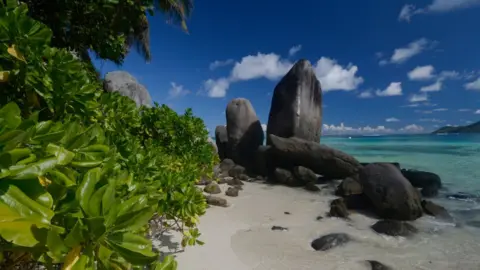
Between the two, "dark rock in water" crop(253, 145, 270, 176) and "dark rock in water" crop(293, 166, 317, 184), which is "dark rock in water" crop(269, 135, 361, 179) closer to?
"dark rock in water" crop(253, 145, 270, 176)

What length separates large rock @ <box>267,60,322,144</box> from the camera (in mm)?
11859

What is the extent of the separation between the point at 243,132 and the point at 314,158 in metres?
3.73

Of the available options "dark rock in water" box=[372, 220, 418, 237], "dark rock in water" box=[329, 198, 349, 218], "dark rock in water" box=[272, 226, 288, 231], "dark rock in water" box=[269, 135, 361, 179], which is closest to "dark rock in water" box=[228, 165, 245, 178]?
"dark rock in water" box=[269, 135, 361, 179]

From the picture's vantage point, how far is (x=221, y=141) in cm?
1380

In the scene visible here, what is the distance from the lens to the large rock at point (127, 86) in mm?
10906

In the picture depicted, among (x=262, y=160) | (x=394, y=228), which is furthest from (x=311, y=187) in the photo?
(x=394, y=228)

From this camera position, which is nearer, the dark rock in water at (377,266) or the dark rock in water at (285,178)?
the dark rock in water at (377,266)

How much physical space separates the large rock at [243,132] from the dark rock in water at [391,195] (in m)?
6.10

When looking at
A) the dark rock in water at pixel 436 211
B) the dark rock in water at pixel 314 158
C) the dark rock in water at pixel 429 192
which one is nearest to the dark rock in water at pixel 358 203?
the dark rock in water at pixel 436 211

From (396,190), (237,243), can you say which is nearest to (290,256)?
(237,243)

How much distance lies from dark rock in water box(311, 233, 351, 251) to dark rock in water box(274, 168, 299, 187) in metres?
4.75

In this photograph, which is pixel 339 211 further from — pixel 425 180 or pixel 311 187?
pixel 425 180

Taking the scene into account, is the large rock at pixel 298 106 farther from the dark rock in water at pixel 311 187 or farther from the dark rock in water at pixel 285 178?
the dark rock in water at pixel 311 187

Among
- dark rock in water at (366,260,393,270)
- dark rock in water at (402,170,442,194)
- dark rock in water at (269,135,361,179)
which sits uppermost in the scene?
Answer: dark rock in water at (269,135,361,179)
